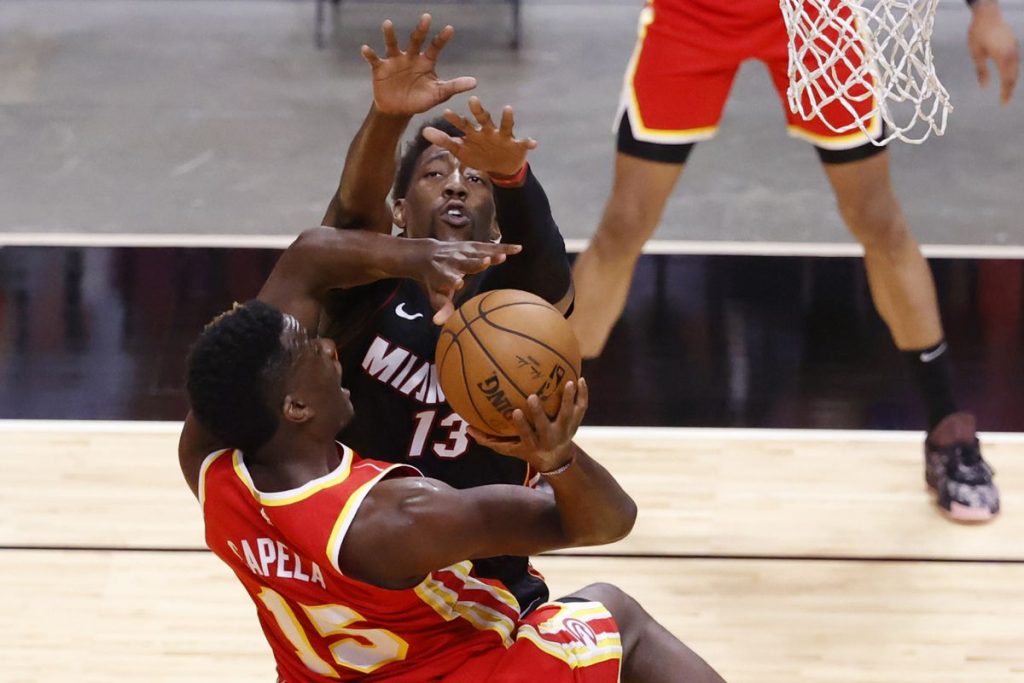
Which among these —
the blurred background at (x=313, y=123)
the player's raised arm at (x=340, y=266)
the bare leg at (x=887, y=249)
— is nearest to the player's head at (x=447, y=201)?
the player's raised arm at (x=340, y=266)

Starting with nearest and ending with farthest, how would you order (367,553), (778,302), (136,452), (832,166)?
(367,553) → (832,166) → (136,452) → (778,302)

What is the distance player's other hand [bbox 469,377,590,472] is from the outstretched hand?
0.58 metres

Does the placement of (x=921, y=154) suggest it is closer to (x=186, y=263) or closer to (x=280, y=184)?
(x=280, y=184)

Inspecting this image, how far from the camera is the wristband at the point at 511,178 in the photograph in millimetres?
2689

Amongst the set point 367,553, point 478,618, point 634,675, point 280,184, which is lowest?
point 280,184

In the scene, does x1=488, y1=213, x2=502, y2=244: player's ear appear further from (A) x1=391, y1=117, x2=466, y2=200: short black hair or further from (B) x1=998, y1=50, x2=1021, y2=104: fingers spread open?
(B) x1=998, y1=50, x2=1021, y2=104: fingers spread open

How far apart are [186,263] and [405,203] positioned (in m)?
2.52

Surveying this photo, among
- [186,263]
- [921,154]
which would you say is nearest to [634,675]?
[186,263]

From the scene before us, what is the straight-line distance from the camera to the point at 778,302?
16.7ft

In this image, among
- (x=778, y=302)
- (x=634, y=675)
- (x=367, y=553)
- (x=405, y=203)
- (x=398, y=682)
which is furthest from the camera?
(x=778, y=302)

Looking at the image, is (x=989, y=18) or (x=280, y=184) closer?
(x=989, y=18)

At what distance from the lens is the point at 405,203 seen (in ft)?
9.87

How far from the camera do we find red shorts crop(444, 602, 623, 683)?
96.5 inches

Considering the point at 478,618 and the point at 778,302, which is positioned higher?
the point at 478,618
